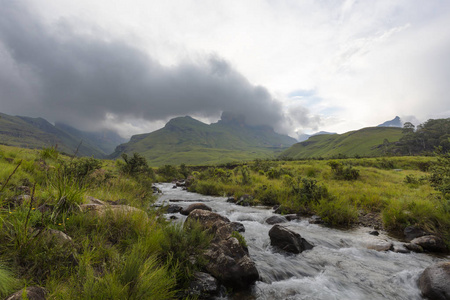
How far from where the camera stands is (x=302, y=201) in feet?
47.4

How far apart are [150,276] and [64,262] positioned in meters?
1.66

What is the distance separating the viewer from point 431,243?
7.99m

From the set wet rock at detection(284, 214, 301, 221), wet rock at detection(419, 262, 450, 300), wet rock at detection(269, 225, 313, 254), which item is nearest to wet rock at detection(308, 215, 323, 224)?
wet rock at detection(284, 214, 301, 221)

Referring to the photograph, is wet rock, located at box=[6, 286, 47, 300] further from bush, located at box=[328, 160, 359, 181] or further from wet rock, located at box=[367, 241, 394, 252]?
bush, located at box=[328, 160, 359, 181]

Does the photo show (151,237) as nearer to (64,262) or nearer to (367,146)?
(64,262)

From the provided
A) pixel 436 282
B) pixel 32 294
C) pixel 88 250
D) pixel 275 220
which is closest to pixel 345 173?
pixel 275 220

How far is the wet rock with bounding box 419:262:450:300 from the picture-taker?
5098 mm

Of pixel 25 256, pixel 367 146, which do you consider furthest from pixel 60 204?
pixel 367 146

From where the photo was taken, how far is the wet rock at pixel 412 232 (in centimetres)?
897

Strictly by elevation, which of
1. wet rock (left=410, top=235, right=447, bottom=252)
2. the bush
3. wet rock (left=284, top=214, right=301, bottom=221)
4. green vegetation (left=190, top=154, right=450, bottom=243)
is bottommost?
wet rock (left=284, top=214, right=301, bottom=221)

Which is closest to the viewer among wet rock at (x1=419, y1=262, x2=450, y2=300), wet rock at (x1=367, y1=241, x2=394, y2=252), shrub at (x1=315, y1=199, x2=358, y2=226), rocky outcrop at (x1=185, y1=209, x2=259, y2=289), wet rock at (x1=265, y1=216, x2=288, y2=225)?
wet rock at (x1=419, y1=262, x2=450, y2=300)

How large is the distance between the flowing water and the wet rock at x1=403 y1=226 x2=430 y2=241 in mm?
797

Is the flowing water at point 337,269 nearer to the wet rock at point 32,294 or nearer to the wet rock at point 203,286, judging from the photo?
the wet rock at point 203,286

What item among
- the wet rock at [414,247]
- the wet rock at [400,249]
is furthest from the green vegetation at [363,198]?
the wet rock at [400,249]
